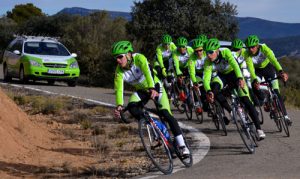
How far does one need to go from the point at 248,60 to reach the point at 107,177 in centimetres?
481

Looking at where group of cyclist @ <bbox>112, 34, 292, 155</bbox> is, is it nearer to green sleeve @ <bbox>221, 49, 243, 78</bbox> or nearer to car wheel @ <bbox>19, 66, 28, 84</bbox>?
green sleeve @ <bbox>221, 49, 243, 78</bbox>

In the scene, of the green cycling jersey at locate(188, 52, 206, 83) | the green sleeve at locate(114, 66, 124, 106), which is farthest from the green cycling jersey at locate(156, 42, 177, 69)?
the green sleeve at locate(114, 66, 124, 106)

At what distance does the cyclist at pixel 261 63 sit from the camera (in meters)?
12.8

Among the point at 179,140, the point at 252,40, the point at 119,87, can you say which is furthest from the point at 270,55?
the point at 119,87

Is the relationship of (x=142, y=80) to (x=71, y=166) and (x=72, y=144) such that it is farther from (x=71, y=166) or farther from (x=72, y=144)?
(x=72, y=144)

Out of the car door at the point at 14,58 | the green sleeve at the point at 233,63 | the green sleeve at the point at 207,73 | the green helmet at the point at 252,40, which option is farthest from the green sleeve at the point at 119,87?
the car door at the point at 14,58

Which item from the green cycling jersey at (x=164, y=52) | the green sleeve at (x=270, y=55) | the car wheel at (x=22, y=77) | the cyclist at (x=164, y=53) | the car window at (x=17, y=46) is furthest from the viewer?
the car window at (x=17, y=46)

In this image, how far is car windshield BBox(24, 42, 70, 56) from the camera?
25.5 meters

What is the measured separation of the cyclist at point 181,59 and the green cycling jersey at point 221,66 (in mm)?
3580

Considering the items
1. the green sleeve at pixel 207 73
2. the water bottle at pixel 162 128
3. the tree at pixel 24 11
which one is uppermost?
the green sleeve at pixel 207 73

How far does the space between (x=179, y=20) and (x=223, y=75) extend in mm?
26827

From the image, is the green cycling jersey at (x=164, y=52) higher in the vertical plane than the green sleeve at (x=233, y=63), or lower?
lower

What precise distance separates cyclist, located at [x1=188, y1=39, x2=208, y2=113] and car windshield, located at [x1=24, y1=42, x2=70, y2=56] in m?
11.3

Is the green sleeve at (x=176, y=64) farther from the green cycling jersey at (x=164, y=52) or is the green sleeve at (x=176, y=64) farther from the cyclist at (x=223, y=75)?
the cyclist at (x=223, y=75)
